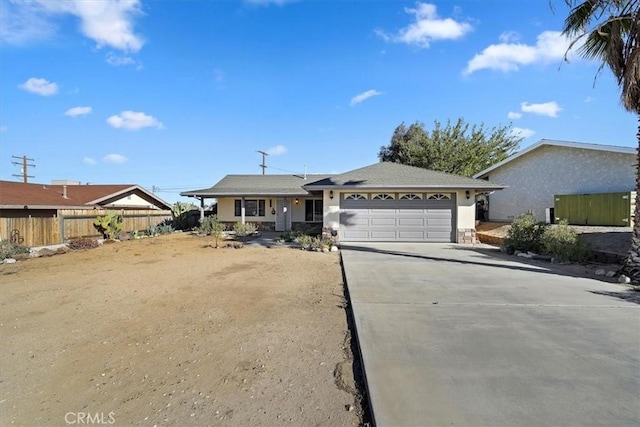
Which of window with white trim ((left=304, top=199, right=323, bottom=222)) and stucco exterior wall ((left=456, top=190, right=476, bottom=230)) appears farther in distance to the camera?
window with white trim ((left=304, top=199, right=323, bottom=222))

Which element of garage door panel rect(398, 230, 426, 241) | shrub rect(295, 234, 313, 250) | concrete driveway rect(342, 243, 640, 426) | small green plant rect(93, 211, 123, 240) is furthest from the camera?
small green plant rect(93, 211, 123, 240)

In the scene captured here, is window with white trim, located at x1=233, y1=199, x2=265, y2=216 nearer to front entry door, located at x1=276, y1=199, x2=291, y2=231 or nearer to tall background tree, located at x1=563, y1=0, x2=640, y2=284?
front entry door, located at x1=276, y1=199, x2=291, y2=231

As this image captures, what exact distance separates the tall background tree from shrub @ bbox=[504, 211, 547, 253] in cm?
340

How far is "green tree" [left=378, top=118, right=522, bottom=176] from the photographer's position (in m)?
25.9

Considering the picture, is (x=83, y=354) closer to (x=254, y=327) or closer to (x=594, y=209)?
(x=254, y=327)

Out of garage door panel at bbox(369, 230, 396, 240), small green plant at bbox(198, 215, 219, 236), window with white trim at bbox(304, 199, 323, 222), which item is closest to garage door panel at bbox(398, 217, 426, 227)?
garage door panel at bbox(369, 230, 396, 240)

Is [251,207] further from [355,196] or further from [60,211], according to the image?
[60,211]

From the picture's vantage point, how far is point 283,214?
21062 millimetres

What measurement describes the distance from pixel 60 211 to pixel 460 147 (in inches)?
1041

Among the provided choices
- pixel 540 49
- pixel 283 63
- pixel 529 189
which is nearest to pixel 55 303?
pixel 283 63

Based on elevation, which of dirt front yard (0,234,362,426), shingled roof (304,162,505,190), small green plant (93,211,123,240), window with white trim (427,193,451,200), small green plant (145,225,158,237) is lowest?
dirt front yard (0,234,362,426)

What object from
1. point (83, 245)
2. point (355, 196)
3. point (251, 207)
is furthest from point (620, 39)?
point (83, 245)

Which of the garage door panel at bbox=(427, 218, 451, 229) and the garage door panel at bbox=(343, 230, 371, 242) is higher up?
the garage door panel at bbox=(427, 218, 451, 229)

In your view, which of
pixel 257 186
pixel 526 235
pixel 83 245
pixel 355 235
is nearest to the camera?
pixel 526 235
